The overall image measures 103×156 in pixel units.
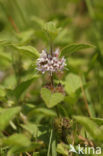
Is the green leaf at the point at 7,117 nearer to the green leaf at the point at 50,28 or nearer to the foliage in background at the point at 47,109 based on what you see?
the foliage in background at the point at 47,109

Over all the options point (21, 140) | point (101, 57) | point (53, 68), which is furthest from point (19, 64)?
point (21, 140)

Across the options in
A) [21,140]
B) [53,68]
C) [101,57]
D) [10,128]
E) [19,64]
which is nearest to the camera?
[21,140]

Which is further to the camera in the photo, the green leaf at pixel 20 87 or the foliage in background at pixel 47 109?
the green leaf at pixel 20 87

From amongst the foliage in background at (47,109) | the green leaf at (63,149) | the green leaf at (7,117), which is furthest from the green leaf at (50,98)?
the green leaf at (63,149)

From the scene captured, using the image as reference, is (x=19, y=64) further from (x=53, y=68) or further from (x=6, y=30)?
(x=6, y=30)

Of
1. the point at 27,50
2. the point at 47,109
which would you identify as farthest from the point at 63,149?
the point at 27,50

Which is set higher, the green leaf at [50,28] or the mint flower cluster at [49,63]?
the green leaf at [50,28]

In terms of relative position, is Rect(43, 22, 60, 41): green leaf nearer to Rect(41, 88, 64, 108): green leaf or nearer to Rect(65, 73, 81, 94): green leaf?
Rect(41, 88, 64, 108): green leaf

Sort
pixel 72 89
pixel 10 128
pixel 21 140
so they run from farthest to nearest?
pixel 10 128, pixel 72 89, pixel 21 140
